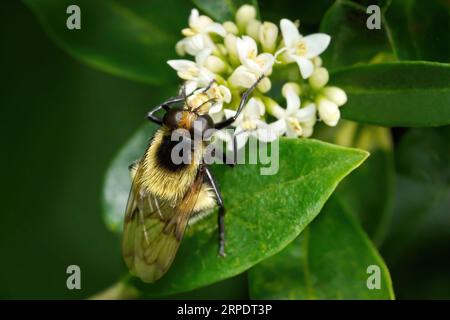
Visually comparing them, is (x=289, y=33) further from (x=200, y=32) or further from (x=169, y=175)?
(x=169, y=175)

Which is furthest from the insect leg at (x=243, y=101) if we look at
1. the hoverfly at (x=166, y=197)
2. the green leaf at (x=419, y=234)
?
the green leaf at (x=419, y=234)

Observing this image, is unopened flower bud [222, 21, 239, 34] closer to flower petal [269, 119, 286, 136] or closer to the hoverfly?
the hoverfly

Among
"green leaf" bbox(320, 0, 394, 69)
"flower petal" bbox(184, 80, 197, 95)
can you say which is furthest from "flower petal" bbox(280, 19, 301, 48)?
"flower petal" bbox(184, 80, 197, 95)

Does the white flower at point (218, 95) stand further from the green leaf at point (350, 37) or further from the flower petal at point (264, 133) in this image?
the green leaf at point (350, 37)

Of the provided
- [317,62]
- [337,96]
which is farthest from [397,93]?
[317,62]
